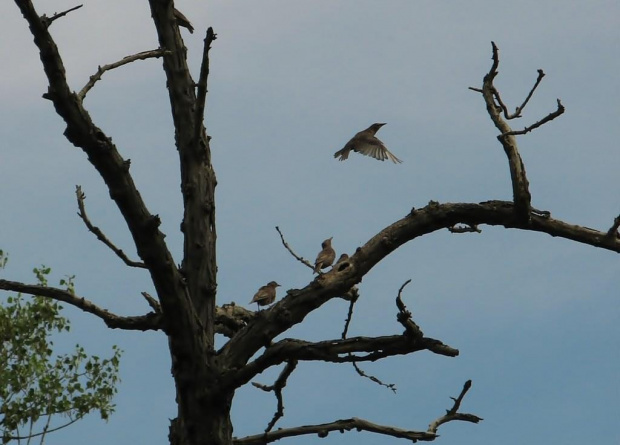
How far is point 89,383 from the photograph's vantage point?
54.2 ft

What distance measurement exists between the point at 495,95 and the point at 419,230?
1558 millimetres

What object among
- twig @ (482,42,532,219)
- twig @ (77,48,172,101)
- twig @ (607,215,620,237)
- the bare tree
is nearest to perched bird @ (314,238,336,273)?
the bare tree

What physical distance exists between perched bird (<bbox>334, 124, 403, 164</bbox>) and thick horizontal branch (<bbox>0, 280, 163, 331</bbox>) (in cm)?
767

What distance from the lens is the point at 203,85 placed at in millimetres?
6727

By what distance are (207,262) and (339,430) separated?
5.89 ft

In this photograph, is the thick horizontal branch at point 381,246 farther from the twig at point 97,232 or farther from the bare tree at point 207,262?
the twig at point 97,232

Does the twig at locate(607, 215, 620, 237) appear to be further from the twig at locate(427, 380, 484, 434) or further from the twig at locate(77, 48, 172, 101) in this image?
the twig at locate(77, 48, 172, 101)

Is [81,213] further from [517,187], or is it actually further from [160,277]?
[517,187]

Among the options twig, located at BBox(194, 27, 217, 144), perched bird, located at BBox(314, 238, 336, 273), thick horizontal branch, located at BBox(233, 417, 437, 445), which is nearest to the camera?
twig, located at BBox(194, 27, 217, 144)

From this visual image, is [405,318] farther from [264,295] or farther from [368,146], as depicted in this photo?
[368,146]

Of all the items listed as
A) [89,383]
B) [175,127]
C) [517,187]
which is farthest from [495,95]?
[89,383]

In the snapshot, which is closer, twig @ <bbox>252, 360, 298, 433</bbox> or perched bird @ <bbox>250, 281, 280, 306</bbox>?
twig @ <bbox>252, 360, 298, 433</bbox>

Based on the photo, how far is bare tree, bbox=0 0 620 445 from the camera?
6105 mm

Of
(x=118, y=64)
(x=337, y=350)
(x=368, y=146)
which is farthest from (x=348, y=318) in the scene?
(x=368, y=146)
